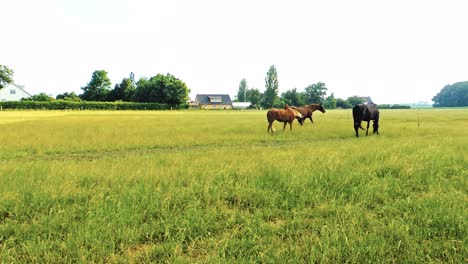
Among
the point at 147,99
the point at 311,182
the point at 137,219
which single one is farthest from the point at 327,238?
the point at 147,99

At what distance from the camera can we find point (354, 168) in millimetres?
6367

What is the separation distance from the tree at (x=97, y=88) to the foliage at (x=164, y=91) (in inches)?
545

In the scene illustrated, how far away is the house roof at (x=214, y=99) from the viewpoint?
13375 cm

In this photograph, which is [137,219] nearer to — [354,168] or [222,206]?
[222,206]

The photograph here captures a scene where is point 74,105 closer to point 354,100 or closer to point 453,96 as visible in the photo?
point 354,100

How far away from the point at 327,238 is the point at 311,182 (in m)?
2.04

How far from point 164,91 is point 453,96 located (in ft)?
598

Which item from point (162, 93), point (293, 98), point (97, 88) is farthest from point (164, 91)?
point (293, 98)

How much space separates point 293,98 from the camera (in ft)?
360

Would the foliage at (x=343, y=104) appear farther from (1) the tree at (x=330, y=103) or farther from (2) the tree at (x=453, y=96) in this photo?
(2) the tree at (x=453, y=96)

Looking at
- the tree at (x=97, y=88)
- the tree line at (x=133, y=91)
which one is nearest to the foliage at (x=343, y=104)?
the tree line at (x=133, y=91)

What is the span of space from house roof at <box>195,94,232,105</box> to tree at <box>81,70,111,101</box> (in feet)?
169

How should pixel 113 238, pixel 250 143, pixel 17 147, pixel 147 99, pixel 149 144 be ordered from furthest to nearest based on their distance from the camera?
pixel 147 99
pixel 250 143
pixel 149 144
pixel 17 147
pixel 113 238

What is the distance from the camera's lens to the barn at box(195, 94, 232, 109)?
131 meters
